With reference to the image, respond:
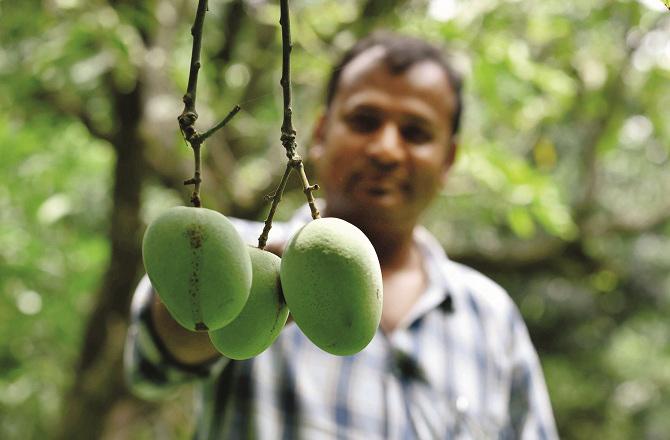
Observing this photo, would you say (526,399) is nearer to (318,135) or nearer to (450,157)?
(450,157)

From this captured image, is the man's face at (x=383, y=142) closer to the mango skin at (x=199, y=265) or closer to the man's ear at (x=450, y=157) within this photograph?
the man's ear at (x=450, y=157)

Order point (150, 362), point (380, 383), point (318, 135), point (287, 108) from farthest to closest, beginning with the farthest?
point (318, 135) → point (380, 383) → point (150, 362) → point (287, 108)

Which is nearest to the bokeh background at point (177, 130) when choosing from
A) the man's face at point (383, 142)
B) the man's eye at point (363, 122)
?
the man's face at point (383, 142)

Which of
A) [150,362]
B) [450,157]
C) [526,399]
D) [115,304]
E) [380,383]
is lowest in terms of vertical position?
[115,304]

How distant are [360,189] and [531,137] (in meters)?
3.15

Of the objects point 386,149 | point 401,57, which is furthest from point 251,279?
point 401,57

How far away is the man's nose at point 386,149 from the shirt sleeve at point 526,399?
0.73 meters

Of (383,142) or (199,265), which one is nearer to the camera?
(199,265)

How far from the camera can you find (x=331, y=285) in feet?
1.38

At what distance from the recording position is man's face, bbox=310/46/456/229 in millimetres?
959

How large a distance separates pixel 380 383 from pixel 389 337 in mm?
97

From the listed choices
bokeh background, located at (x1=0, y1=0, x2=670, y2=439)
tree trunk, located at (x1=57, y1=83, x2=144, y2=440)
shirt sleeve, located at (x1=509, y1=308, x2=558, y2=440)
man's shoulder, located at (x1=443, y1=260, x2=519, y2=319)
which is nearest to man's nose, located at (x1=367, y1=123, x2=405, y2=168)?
man's shoulder, located at (x1=443, y1=260, x2=519, y2=319)

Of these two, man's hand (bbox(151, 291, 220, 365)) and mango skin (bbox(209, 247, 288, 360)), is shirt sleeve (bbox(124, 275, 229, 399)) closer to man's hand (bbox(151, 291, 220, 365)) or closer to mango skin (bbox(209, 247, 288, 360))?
man's hand (bbox(151, 291, 220, 365))

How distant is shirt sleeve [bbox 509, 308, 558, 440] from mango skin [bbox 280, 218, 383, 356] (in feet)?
4.01
